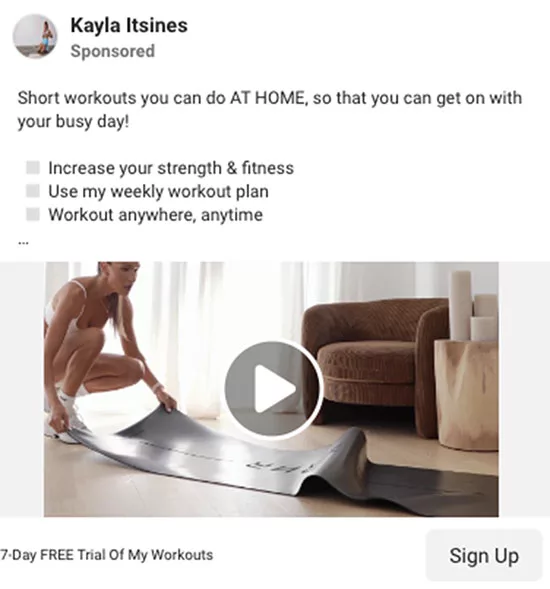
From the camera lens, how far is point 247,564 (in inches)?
34.6

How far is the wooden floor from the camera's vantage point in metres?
0.97

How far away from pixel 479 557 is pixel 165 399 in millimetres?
645

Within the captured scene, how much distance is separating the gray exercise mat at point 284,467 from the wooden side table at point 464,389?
11cm

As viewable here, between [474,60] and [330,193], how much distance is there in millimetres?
258

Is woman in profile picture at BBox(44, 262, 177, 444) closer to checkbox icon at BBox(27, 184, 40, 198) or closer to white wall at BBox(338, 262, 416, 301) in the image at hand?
checkbox icon at BBox(27, 184, 40, 198)

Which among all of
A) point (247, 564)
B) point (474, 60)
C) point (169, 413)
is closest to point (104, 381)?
point (169, 413)

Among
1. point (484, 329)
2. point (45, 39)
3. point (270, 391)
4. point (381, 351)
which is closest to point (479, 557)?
point (270, 391)

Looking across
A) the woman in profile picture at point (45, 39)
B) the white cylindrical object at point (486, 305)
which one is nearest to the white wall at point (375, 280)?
the white cylindrical object at point (486, 305)

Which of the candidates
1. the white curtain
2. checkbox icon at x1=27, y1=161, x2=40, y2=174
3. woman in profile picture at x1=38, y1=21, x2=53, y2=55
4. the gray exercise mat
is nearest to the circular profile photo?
woman in profile picture at x1=38, y1=21, x2=53, y2=55

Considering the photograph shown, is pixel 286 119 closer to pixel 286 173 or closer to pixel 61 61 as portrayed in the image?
pixel 286 173

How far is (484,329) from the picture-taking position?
1351mm

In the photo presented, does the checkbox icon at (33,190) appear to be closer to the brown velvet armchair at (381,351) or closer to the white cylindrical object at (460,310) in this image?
the brown velvet armchair at (381,351)

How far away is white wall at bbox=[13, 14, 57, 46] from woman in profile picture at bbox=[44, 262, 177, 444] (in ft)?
1.29

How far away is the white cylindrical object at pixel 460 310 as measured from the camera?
3.99 ft
